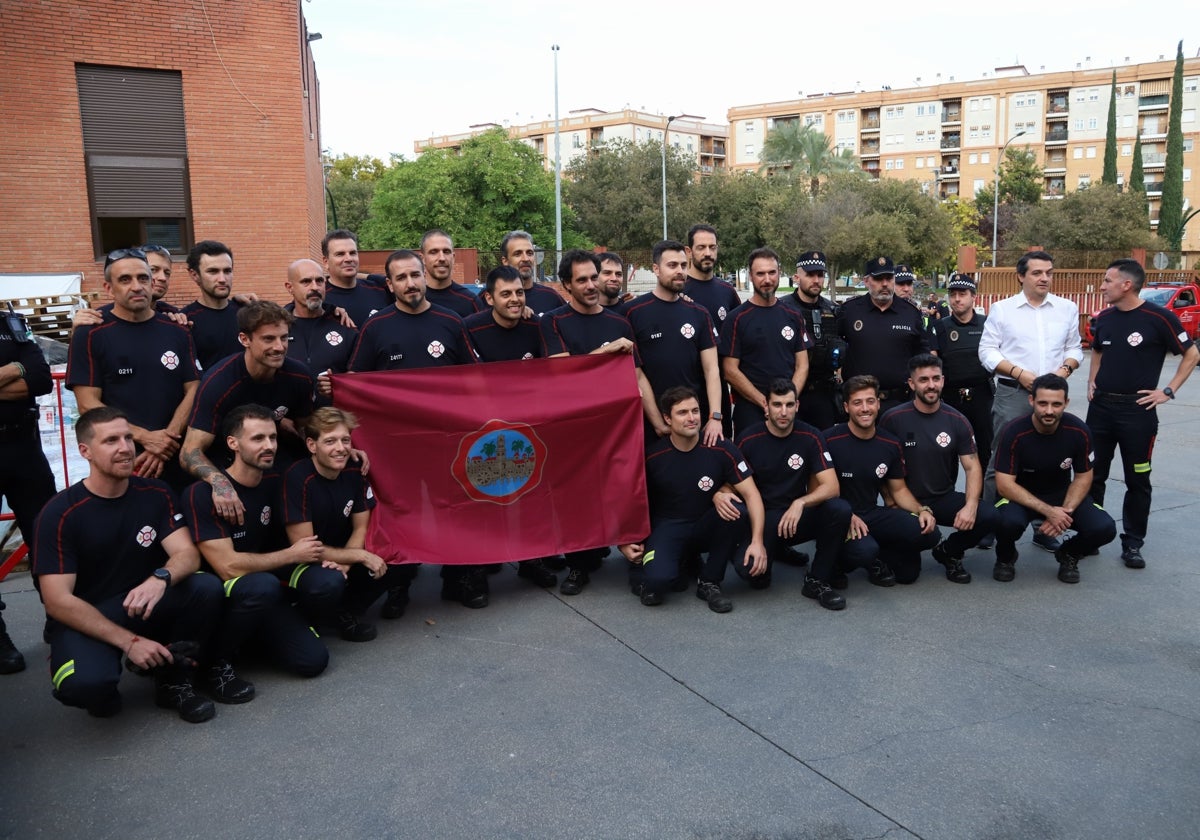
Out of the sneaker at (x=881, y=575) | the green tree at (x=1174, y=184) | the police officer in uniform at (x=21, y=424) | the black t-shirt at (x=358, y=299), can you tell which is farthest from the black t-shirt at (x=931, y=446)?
the green tree at (x=1174, y=184)

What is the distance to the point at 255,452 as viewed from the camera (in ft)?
15.7

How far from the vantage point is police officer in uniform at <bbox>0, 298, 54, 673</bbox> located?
5102 mm

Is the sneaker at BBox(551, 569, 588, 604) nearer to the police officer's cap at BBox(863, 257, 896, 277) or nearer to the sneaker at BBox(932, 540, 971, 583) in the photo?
the sneaker at BBox(932, 540, 971, 583)

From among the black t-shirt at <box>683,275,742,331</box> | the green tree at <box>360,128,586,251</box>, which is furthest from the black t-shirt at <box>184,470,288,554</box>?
the green tree at <box>360,128,586,251</box>

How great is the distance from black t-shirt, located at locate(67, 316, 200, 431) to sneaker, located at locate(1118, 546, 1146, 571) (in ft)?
19.9

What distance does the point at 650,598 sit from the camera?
5.75 m

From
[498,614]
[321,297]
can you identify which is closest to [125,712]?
[498,614]

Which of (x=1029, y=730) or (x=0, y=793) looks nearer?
(x=0, y=793)

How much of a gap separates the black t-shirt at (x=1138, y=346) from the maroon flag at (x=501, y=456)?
3426 millimetres

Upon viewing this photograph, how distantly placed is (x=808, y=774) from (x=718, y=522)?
2.32 metres

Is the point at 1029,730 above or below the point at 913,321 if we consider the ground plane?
below

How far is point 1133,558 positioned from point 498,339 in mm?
4477

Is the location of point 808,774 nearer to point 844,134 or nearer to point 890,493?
point 890,493

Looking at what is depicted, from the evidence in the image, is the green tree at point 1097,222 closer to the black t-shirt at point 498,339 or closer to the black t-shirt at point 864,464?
the black t-shirt at point 864,464
